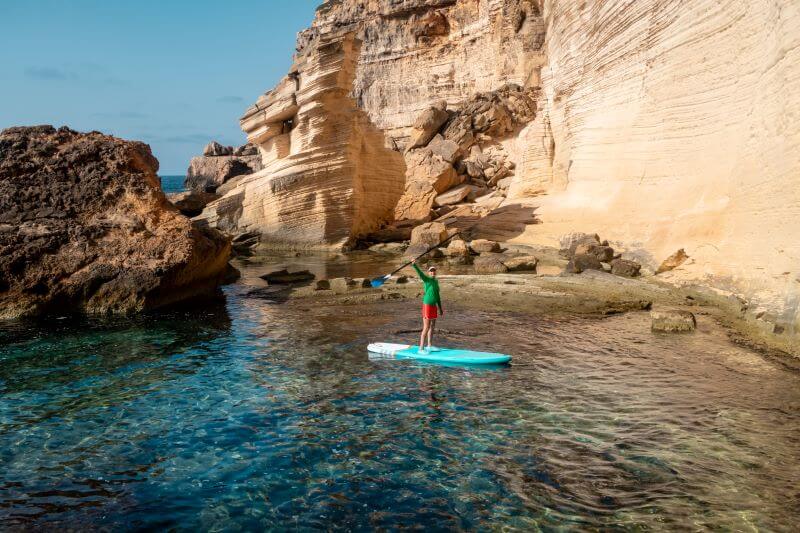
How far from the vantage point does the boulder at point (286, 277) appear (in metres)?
17.0

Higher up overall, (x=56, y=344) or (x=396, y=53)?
(x=396, y=53)

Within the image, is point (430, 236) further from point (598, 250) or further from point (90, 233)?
point (90, 233)

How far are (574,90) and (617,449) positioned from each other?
21.6 meters

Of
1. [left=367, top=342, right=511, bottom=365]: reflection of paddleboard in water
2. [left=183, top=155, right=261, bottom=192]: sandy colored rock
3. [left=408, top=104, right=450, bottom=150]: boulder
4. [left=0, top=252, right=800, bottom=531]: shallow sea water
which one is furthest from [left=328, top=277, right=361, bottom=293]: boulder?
[left=408, top=104, right=450, bottom=150]: boulder

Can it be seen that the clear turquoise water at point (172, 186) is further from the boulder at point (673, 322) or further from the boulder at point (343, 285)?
the boulder at point (673, 322)

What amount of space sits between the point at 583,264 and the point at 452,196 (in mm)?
16589

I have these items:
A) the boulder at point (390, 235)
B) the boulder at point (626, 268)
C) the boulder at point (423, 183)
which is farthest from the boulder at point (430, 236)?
the boulder at point (626, 268)

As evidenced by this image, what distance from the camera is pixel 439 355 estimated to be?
9180mm

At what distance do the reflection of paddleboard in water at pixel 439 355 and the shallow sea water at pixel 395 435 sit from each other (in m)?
0.23

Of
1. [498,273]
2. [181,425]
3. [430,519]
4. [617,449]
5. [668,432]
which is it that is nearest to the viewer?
[430,519]

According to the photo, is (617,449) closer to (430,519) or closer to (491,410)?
(491,410)

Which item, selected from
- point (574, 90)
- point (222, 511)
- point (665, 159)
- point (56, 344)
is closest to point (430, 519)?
point (222, 511)

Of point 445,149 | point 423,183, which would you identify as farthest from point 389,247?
point 445,149

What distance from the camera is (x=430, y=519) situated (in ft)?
15.8
